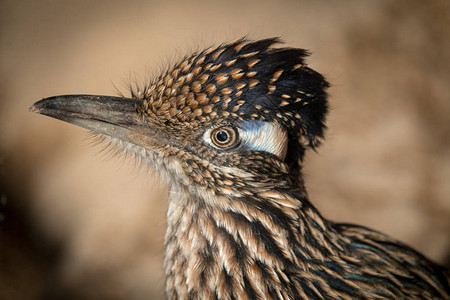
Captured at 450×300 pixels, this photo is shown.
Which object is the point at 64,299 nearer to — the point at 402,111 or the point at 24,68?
the point at 24,68

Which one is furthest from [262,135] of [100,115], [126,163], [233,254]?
[126,163]

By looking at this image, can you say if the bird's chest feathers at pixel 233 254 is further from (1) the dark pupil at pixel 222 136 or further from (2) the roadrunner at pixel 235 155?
(1) the dark pupil at pixel 222 136

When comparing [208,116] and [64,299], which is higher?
[208,116]

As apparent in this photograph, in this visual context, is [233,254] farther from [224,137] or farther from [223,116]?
[223,116]

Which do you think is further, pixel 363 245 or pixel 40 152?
pixel 40 152

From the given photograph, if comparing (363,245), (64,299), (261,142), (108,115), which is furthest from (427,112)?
(64,299)

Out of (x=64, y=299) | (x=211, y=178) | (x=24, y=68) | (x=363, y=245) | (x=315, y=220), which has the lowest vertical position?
(x=64, y=299)
